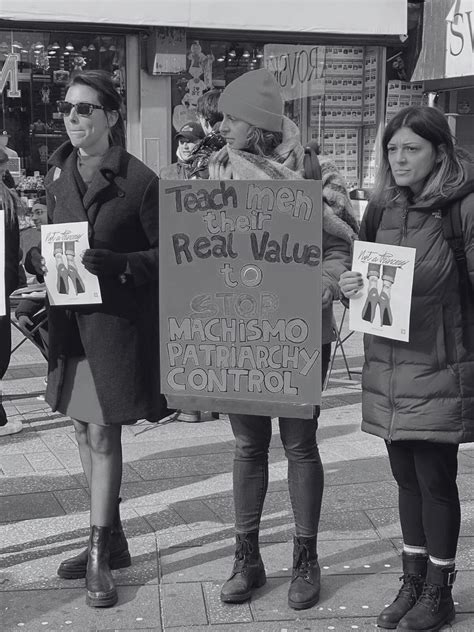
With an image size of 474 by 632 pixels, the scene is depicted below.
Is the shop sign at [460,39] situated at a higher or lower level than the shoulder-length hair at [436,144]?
higher

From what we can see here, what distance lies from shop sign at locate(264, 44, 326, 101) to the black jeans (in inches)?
343

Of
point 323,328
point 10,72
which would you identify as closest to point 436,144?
point 323,328

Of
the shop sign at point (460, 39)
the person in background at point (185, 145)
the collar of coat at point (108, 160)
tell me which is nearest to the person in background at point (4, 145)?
the collar of coat at point (108, 160)

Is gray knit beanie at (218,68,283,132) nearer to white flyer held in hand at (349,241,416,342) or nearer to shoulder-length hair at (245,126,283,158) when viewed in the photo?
shoulder-length hair at (245,126,283,158)

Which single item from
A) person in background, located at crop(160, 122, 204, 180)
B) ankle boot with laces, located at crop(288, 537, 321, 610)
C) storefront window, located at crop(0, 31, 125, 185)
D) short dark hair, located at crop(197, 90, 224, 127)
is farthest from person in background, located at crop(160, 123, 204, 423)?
storefront window, located at crop(0, 31, 125, 185)

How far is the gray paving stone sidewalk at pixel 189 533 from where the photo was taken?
12.0ft

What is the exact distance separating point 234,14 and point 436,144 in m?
7.78

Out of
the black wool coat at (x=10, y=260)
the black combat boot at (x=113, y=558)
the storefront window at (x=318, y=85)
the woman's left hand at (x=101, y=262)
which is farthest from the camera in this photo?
the storefront window at (x=318, y=85)

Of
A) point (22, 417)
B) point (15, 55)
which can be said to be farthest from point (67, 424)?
point (15, 55)

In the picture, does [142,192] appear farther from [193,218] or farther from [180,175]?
[180,175]

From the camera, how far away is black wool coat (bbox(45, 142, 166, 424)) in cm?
372

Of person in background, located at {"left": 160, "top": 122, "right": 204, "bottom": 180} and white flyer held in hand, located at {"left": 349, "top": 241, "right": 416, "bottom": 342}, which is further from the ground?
person in background, located at {"left": 160, "top": 122, "right": 204, "bottom": 180}

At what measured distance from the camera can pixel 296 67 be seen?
12.1 meters

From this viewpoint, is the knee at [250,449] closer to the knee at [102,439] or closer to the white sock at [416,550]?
the knee at [102,439]
